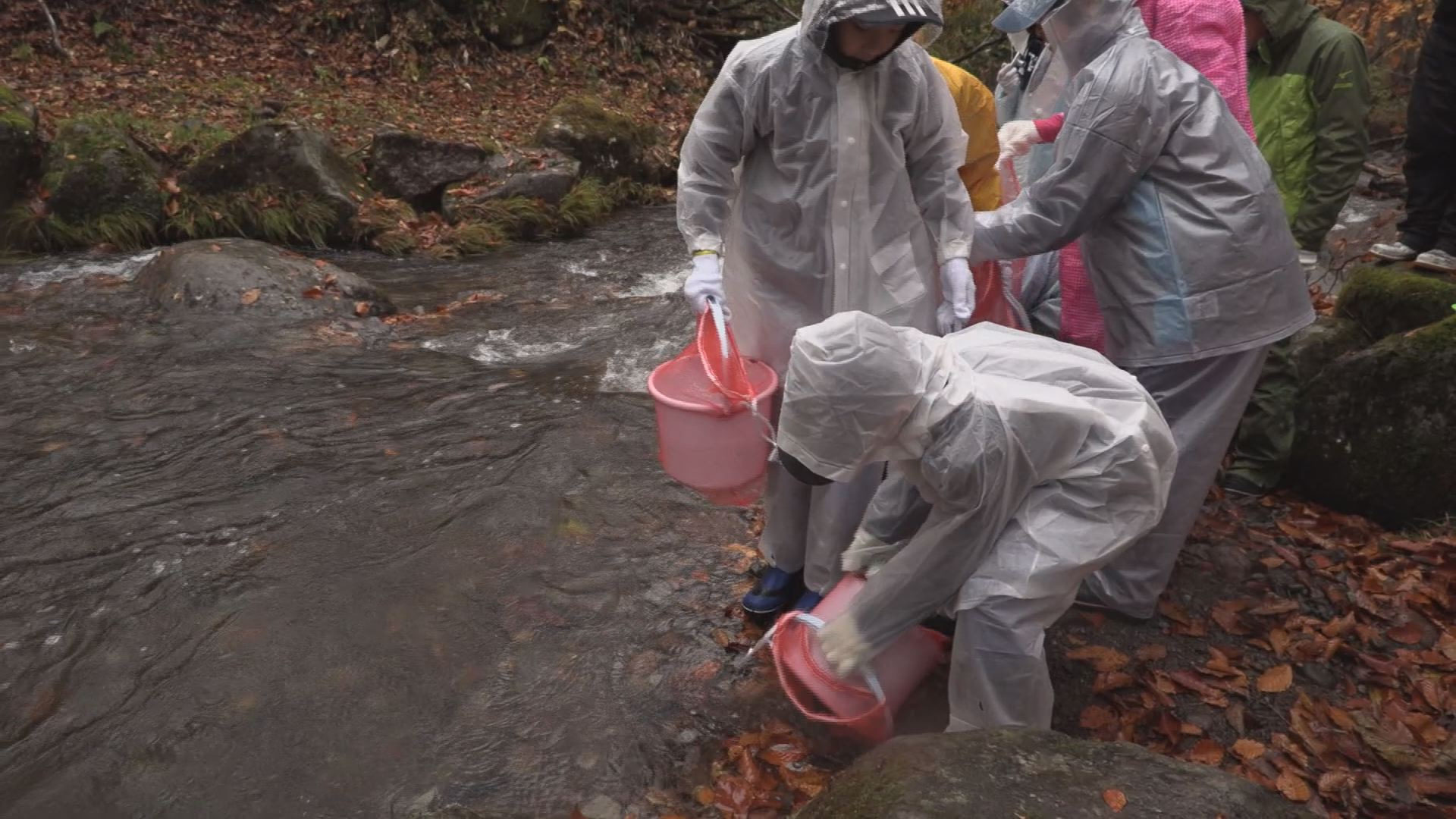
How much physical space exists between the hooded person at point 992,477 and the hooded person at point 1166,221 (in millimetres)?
527

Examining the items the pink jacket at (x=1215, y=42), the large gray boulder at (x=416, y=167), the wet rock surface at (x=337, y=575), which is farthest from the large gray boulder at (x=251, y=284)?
the pink jacket at (x=1215, y=42)

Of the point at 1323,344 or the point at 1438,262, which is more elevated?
the point at 1438,262

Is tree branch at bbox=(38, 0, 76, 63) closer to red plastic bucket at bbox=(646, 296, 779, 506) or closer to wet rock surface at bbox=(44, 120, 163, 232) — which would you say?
wet rock surface at bbox=(44, 120, 163, 232)

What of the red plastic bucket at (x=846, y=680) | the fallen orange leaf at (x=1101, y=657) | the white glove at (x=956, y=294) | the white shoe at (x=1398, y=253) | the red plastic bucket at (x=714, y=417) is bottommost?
the fallen orange leaf at (x=1101, y=657)

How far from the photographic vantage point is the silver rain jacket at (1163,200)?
266cm

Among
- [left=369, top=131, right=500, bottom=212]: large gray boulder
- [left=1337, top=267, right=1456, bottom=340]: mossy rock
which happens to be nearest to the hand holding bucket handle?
[left=1337, top=267, right=1456, bottom=340]: mossy rock

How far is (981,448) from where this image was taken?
7.08ft

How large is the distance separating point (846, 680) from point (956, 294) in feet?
3.99

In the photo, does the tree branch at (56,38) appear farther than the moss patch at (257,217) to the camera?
Yes

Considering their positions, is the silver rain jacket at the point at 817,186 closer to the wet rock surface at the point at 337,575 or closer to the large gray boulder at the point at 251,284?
the wet rock surface at the point at 337,575

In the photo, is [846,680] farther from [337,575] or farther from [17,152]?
[17,152]

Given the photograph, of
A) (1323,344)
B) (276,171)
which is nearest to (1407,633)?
(1323,344)

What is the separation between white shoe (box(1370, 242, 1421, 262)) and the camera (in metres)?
4.33

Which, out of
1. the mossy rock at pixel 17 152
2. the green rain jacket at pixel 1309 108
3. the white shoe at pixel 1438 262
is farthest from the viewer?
the mossy rock at pixel 17 152
